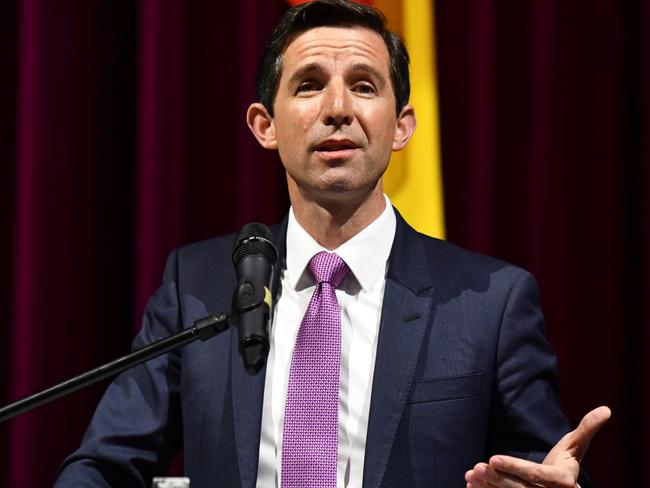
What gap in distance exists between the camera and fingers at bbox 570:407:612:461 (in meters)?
1.27

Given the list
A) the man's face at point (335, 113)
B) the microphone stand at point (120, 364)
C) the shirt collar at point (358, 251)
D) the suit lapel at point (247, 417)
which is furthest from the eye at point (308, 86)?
the microphone stand at point (120, 364)

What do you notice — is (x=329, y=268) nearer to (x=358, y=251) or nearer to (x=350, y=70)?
(x=358, y=251)

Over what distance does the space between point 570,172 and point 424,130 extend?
1.04 feet

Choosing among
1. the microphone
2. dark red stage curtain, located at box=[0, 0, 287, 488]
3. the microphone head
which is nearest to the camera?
the microphone

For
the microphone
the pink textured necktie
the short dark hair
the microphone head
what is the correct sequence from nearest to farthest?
the microphone
the microphone head
the pink textured necktie
the short dark hair

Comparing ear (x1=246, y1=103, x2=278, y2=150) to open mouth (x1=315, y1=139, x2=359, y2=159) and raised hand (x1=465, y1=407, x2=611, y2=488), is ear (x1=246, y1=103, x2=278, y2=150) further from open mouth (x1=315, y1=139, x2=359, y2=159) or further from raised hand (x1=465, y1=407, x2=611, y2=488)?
raised hand (x1=465, y1=407, x2=611, y2=488)

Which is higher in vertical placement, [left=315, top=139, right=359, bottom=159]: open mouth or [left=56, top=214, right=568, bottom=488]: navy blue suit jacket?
[left=315, top=139, right=359, bottom=159]: open mouth

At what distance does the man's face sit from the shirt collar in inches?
2.5

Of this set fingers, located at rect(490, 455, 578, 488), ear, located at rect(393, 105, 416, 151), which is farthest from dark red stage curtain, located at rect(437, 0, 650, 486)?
fingers, located at rect(490, 455, 578, 488)

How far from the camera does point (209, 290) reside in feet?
5.51

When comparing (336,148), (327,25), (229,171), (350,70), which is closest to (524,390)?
(336,148)

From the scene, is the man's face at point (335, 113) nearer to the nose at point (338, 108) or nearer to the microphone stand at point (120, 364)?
the nose at point (338, 108)

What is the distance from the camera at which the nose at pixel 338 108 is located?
161cm

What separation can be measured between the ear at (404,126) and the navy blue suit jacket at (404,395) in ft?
0.72
